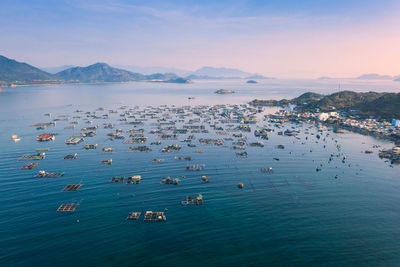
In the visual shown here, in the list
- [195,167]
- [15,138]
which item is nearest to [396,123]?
[195,167]

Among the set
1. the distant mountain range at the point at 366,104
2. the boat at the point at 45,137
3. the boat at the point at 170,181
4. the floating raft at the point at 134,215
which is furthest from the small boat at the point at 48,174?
the distant mountain range at the point at 366,104

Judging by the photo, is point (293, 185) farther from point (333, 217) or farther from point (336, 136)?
point (336, 136)

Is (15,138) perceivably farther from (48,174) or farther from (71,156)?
(48,174)

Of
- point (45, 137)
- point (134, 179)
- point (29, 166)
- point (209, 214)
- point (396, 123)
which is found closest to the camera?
point (209, 214)

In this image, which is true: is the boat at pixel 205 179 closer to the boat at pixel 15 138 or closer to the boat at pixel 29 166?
the boat at pixel 29 166

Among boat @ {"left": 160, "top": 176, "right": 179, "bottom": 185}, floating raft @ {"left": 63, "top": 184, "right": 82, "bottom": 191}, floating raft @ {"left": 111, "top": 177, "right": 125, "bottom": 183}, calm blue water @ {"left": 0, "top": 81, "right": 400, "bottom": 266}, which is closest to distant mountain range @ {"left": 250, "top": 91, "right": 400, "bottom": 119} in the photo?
calm blue water @ {"left": 0, "top": 81, "right": 400, "bottom": 266}

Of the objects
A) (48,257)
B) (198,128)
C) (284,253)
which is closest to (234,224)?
(284,253)

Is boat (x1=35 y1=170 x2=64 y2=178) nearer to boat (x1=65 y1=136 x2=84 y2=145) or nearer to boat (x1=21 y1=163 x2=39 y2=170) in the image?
boat (x1=21 y1=163 x2=39 y2=170)
